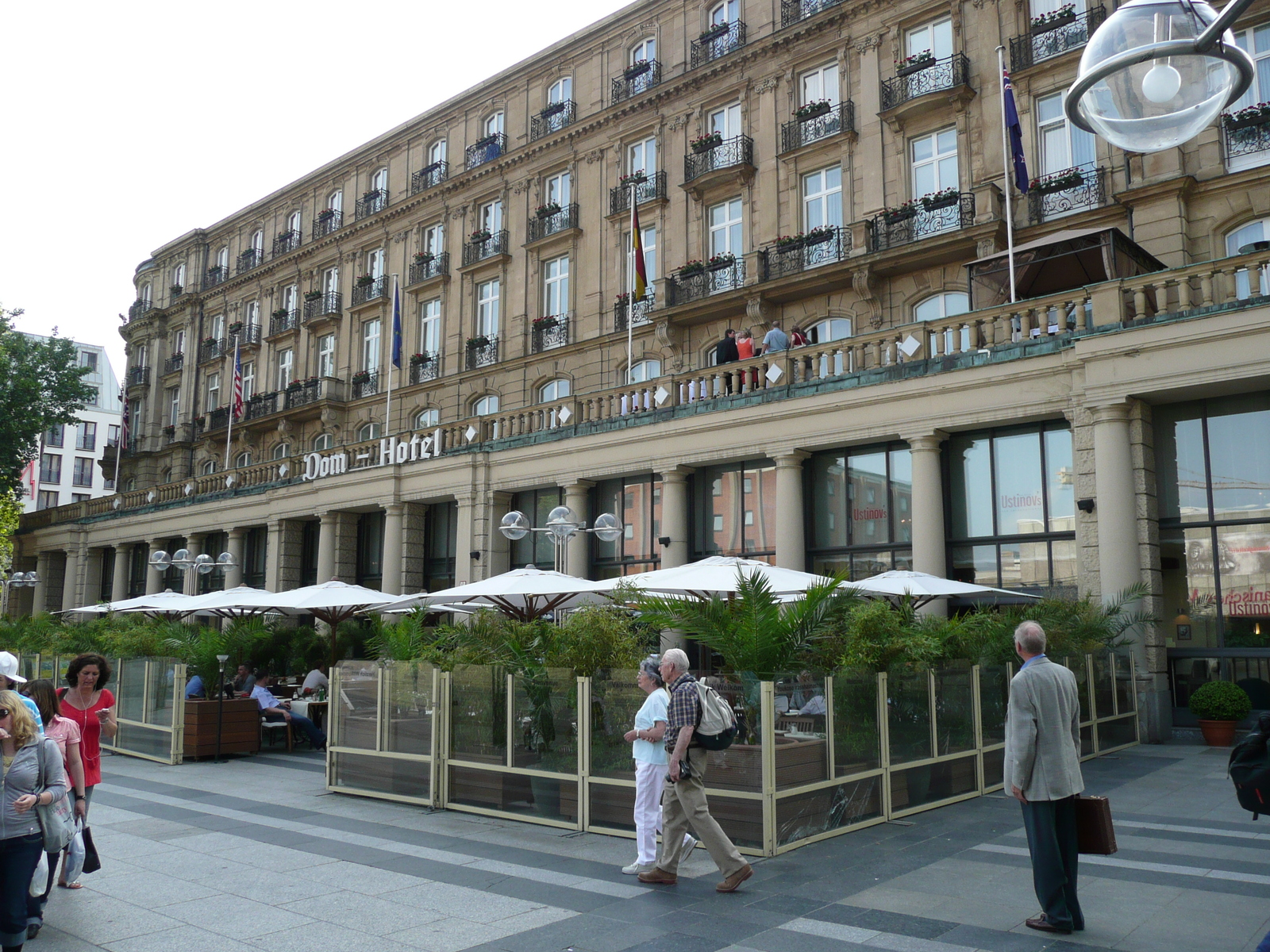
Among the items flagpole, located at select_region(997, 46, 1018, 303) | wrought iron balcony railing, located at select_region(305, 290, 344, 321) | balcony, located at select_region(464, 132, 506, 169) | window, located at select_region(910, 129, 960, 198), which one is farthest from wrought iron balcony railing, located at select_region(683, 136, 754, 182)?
wrought iron balcony railing, located at select_region(305, 290, 344, 321)

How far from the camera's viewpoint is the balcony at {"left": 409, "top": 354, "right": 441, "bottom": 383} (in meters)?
36.1

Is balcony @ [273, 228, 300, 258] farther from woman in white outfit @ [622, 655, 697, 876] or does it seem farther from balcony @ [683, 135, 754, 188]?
woman in white outfit @ [622, 655, 697, 876]

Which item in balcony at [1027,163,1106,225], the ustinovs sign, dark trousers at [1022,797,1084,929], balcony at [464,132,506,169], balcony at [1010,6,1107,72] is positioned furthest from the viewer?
balcony at [464,132,506,169]

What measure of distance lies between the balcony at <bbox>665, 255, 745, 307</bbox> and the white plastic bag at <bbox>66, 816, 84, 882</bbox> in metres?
21.8

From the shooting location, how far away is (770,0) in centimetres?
2853

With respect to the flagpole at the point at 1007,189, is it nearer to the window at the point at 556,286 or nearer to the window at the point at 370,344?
the window at the point at 556,286

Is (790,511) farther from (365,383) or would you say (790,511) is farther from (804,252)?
(365,383)

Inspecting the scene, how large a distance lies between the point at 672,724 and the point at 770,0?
25.7 meters

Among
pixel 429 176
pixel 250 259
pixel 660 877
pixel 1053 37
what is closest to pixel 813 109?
pixel 1053 37

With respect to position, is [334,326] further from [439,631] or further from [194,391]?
[439,631]

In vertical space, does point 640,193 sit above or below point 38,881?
above

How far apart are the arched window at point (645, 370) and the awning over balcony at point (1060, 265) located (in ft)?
34.0

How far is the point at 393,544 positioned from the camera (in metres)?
29.6

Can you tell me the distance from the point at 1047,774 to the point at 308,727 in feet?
47.5
